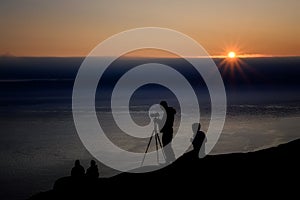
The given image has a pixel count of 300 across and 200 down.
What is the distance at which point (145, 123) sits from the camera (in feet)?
185

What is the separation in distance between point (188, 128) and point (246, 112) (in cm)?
1886

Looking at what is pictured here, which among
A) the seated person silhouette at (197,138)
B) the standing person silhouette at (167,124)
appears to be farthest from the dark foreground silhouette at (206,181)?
the standing person silhouette at (167,124)

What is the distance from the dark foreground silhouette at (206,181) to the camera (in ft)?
34.2

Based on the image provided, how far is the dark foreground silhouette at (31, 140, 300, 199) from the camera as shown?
10.4 m

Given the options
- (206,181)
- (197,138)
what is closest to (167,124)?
(197,138)

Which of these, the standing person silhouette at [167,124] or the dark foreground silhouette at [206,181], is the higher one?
the standing person silhouette at [167,124]

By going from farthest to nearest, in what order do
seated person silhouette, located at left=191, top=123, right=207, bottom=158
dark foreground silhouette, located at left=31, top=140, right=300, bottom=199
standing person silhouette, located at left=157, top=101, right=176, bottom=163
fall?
standing person silhouette, located at left=157, top=101, right=176, bottom=163
seated person silhouette, located at left=191, top=123, right=207, bottom=158
dark foreground silhouette, located at left=31, top=140, right=300, bottom=199

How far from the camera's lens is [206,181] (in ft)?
36.7

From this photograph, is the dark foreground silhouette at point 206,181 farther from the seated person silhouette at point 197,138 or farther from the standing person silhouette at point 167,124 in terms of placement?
the standing person silhouette at point 167,124

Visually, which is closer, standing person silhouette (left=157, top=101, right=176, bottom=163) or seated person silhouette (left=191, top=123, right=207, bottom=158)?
seated person silhouette (left=191, top=123, right=207, bottom=158)

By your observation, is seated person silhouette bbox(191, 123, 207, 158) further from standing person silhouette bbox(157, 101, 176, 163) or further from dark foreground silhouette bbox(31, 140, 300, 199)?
standing person silhouette bbox(157, 101, 176, 163)

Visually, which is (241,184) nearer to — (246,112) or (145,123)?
(145,123)

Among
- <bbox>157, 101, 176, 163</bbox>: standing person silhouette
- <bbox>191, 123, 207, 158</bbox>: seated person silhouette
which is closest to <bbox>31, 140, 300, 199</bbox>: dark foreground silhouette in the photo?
<bbox>191, 123, 207, 158</bbox>: seated person silhouette

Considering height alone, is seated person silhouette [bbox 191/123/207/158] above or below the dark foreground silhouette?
above
